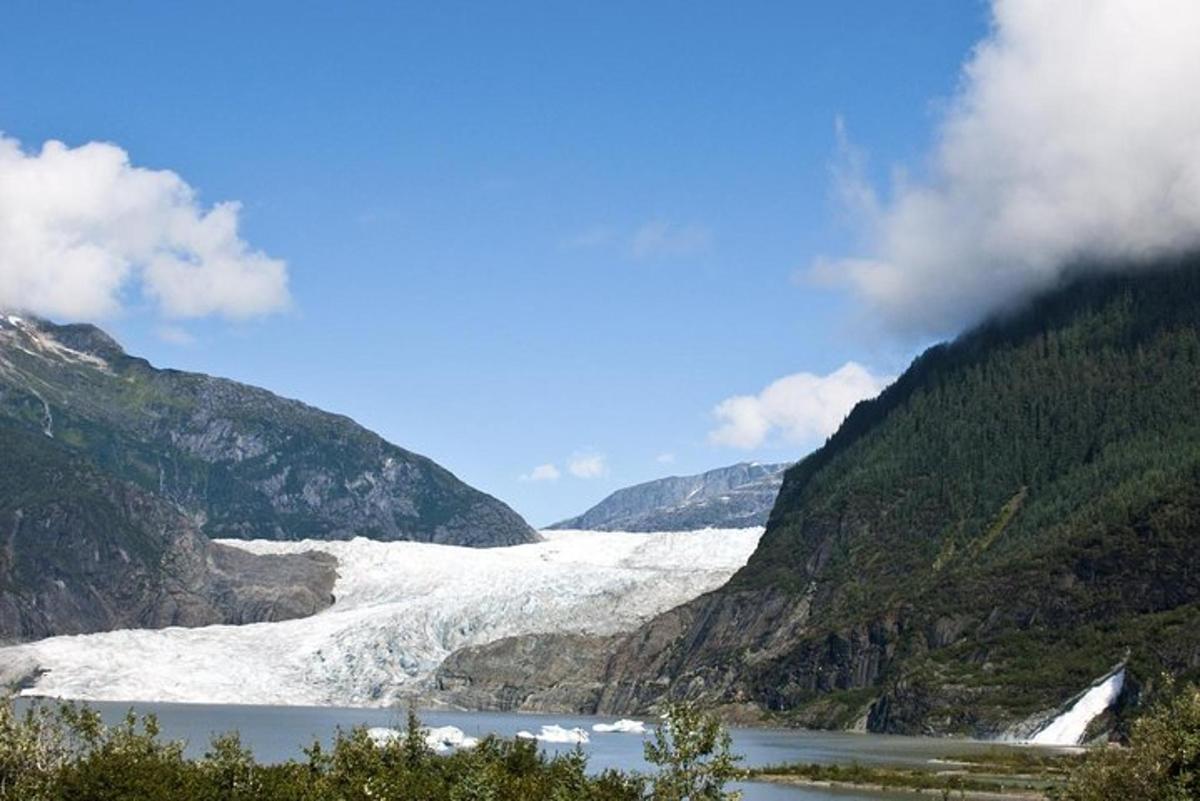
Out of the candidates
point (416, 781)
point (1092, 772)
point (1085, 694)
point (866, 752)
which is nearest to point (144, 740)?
point (416, 781)

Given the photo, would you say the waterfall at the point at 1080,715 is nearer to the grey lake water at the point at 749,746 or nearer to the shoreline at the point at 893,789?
the grey lake water at the point at 749,746

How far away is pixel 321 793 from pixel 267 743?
273ft

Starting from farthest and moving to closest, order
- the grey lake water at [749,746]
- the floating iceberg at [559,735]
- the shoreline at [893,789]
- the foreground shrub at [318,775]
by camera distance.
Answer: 1. the floating iceberg at [559,735]
2. the grey lake water at [749,746]
3. the shoreline at [893,789]
4. the foreground shrub at [318,775]

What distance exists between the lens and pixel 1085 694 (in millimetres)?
177125

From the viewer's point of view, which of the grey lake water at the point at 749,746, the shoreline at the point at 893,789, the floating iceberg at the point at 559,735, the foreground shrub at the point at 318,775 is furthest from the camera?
the floating iceberg at the point at 559,735

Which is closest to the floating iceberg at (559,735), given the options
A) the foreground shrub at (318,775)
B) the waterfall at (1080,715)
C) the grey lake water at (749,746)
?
the grey lake water at (749,746)

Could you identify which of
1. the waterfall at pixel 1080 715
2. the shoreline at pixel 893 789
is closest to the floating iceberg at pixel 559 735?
the shoreline at pixel 893 789

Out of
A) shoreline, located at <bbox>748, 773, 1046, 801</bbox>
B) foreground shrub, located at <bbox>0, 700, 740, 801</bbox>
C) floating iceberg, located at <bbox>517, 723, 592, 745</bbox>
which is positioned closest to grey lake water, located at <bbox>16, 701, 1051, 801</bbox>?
floating iceberg, located at <bbox>517, 723, 592, 745</bbox>

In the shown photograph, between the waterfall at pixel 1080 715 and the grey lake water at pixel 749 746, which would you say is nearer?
the grey lake water at pixel 749 746

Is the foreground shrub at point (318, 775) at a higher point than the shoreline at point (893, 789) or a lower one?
higher

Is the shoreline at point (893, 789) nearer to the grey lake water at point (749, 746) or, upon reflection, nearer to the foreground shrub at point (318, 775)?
the grey lake water at point (749, 746)

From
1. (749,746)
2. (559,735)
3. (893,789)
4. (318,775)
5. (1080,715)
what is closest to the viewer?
(318,775)

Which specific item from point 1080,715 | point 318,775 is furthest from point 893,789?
point 1080,715

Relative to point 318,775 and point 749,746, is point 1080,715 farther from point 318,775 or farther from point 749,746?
point 318,775
